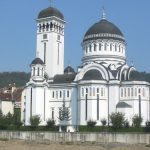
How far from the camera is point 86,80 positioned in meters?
68.8

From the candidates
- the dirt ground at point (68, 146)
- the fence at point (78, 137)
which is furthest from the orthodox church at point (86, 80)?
the dirt ground at point (68, 146)

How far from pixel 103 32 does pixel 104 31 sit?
0.28m

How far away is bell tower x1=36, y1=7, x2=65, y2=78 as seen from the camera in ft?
259

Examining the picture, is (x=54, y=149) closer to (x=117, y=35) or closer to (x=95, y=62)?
(x=95, y=62)

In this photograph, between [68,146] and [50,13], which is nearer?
[68,146]

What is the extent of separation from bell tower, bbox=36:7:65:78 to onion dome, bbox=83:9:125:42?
218 inches

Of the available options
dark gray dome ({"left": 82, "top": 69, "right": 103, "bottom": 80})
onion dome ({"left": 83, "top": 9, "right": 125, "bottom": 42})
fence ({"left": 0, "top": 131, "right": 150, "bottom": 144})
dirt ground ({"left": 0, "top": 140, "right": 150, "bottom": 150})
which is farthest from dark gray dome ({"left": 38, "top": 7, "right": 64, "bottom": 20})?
dirt ground ({"left": 0, "top": 140, "right": 150, "bottom": 150})

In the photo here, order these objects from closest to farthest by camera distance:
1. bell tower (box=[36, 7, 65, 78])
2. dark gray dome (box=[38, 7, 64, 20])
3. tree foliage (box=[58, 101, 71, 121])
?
tree foliage (box=[58, 101, 71, 121]), bell tower (box=[36, 7, 65, 78]), dark gray dome (box=[38, 7, 64, 20])

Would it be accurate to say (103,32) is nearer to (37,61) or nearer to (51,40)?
(51,40)

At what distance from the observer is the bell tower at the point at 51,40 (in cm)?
7888

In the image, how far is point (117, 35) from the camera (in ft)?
255

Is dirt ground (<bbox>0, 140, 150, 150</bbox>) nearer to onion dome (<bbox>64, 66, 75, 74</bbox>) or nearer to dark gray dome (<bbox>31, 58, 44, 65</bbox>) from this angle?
dark gray dome (<bbox>31, 58, 44, 65</bbox>)

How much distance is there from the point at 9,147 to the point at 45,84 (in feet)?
88.6

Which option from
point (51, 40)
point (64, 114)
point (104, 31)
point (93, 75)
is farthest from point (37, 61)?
point (104, 31)
